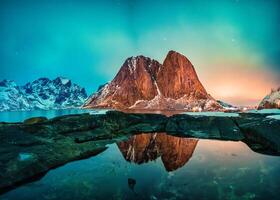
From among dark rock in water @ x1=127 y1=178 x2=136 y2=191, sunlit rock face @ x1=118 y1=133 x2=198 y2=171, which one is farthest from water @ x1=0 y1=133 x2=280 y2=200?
sunlit rock face @ x1=118 y1=133 x2=198 y2=171

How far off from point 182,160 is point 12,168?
17044mm

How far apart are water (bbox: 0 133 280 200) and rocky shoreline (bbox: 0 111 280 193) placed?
177 centimetres

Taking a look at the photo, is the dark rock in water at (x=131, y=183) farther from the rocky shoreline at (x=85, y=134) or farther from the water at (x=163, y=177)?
the rocky shoreline at (x=85, y=134)

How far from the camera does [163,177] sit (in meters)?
18.3

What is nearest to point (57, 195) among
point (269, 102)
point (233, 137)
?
point (233, 137)

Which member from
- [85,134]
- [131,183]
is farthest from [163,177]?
[85,134]

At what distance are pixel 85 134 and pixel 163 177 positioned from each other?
21280mm

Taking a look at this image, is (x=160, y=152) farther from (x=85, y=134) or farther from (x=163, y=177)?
(x=85, y=134)

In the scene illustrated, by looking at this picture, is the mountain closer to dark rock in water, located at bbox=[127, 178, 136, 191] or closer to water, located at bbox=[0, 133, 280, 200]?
water, located at bbox=[0, 133, 280, 200]

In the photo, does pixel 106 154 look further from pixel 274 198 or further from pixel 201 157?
pixel 274 198

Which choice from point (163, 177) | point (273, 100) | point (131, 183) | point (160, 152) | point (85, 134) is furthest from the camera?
point (273, 100)

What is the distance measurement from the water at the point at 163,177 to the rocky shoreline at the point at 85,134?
69.8 inches

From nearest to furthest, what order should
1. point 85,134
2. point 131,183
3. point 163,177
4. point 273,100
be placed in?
point 131,183 < point 163,177 < point 85,134 < point 273,100

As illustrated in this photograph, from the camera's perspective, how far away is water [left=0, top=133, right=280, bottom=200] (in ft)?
48.3
